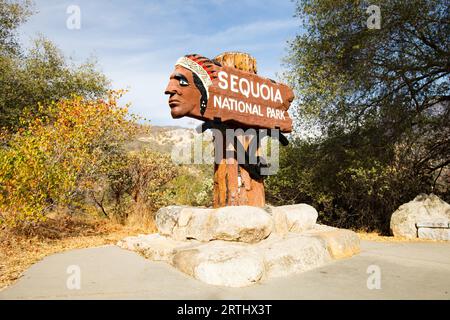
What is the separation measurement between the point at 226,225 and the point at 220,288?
4.94 feet

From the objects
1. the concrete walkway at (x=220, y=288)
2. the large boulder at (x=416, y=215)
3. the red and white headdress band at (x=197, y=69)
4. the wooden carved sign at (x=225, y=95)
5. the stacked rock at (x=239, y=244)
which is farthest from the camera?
the large boulder at (x=416, y=215)

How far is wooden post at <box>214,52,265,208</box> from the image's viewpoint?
6.74 meters

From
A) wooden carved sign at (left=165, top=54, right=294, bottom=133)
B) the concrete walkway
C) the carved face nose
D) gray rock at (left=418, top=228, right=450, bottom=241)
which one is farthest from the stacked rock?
gray rock at (left=418, top=228, right=450, bottom=241)

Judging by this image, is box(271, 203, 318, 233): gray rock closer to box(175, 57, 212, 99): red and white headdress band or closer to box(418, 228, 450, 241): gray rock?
box(175, 57, 212, 99): red and white headdress band

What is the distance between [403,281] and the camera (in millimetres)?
4723

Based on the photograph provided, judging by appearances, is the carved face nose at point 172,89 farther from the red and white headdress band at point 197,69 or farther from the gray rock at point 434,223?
the gray rock at point 434,223

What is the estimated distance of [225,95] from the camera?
6.61m

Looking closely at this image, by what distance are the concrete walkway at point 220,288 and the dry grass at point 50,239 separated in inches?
14.2

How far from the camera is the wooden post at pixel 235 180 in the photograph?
22.1 feet

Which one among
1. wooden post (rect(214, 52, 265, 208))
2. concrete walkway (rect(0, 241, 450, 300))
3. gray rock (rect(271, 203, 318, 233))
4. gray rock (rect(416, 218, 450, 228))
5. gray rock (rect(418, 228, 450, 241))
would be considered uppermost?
wooden post (rect(214, 52, 265, 208))

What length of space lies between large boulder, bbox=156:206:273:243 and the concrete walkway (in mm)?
872

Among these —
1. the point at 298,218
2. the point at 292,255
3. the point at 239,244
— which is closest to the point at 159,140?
the point at 298,218

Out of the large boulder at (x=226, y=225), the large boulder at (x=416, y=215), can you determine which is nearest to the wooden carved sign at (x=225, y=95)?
the large boulder at (x=226, y=225)

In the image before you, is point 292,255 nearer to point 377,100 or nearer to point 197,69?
point 197,69
